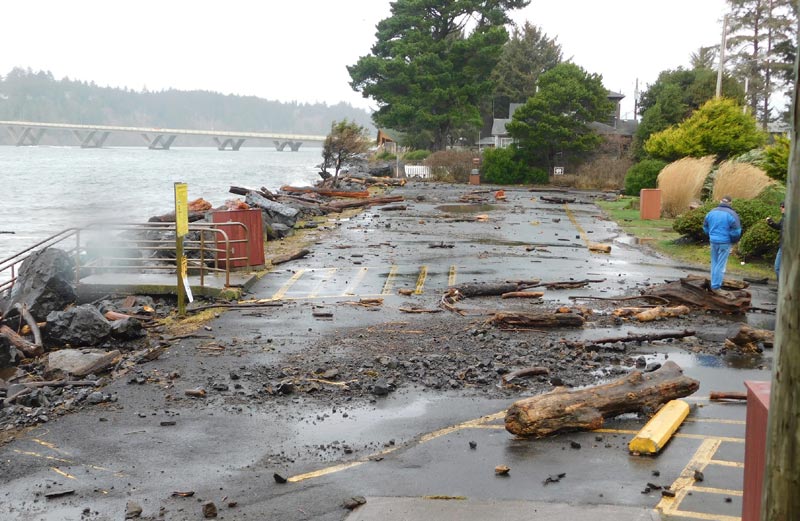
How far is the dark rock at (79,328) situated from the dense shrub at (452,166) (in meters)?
51.2

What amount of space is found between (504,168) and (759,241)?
40706 millimetres

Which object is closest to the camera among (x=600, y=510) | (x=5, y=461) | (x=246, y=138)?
(x=600, y=510)

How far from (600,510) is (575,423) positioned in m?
1.96

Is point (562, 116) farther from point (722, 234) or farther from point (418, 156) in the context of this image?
point (722, 234)

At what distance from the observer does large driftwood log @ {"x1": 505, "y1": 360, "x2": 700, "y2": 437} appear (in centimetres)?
817

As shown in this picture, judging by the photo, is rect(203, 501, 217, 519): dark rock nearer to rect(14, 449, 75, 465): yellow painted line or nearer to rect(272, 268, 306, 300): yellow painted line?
rect(14, 449, 75, 465): yellow painted line

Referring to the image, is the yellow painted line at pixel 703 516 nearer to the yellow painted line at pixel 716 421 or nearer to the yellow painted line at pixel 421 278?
the yellow painted line at pixel 716 421

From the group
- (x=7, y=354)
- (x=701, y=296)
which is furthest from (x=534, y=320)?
(x=7, y=354)

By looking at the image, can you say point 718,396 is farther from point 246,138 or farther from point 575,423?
point 246,138

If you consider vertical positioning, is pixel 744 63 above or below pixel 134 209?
above

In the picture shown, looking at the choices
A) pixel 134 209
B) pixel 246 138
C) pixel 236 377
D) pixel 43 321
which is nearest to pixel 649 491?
pixel 236 377

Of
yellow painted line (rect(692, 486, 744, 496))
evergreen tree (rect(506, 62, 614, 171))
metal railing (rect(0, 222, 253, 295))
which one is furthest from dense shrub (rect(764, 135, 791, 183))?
evergreen tree (rect(506, 62, 614, 171))

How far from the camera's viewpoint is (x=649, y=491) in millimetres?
6734

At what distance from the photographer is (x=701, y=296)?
1488 cm
